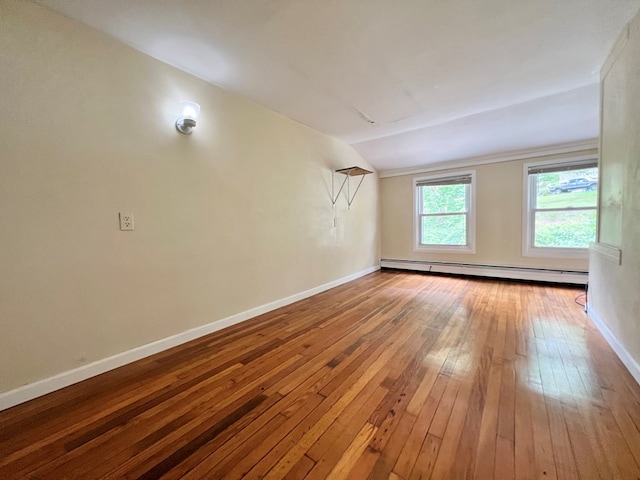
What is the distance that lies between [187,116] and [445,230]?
A: 4.60m

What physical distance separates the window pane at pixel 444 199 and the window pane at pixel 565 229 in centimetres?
114

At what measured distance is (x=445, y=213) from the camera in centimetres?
502

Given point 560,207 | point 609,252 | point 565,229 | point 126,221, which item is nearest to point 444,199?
point 560,207

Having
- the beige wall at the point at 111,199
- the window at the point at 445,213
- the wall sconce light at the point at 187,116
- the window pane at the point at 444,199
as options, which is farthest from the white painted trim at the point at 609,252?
the wall sconce light at the point at 187,116

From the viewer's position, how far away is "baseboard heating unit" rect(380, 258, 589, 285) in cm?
391

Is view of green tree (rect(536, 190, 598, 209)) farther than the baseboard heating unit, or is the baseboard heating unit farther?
the baseboard heating unit

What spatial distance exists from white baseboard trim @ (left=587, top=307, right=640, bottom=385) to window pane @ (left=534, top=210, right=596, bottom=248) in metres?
1.73

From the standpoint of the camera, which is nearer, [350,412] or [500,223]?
[350,412]

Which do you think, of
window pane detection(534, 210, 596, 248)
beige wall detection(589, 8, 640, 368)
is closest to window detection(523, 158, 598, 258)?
window pane detection(534, 210, 596, 248)

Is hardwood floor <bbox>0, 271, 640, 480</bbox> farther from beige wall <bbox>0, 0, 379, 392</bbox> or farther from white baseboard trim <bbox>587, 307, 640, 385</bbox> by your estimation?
beige wall <bbox>0, 0, 379, 392</bbox>

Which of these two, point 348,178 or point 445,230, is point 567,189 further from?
point 348,178

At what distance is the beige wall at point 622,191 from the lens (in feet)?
5.58

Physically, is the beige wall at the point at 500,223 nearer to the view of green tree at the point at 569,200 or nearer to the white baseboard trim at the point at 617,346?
the view of green tree at the point at 569,200

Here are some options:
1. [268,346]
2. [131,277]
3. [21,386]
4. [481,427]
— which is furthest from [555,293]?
[21,386]
